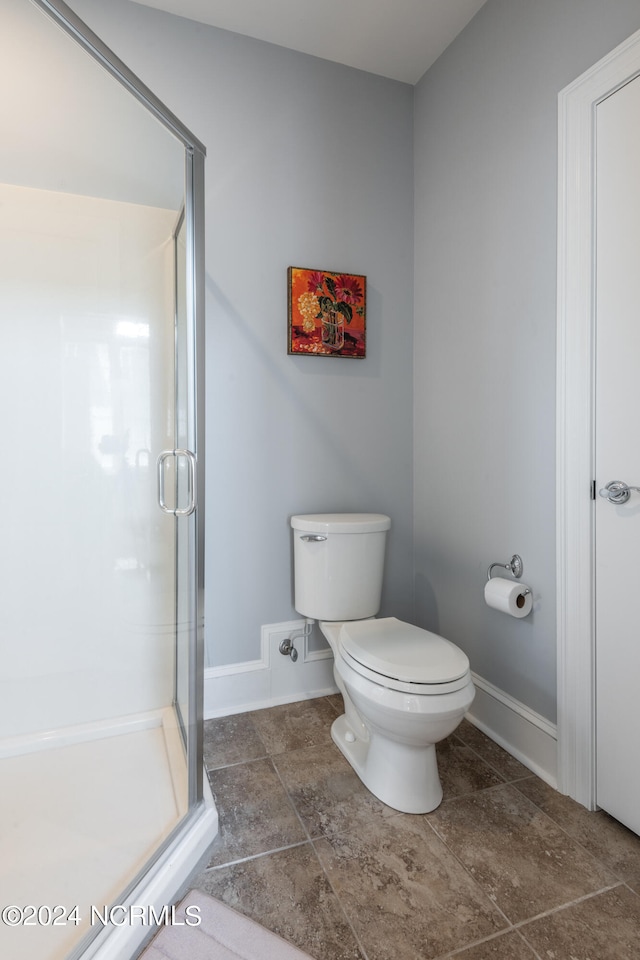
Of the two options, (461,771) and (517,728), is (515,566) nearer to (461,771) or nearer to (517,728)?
(517,728)

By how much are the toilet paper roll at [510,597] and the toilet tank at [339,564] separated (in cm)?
45

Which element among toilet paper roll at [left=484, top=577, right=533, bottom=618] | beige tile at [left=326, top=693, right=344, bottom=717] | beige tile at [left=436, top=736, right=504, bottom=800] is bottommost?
beige tile at [left=436, top=736, right=504, bottom=800]

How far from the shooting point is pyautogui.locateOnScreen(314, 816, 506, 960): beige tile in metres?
1.08

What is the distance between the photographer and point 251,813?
145 centimetres

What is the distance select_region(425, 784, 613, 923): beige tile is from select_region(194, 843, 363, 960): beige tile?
36 cm

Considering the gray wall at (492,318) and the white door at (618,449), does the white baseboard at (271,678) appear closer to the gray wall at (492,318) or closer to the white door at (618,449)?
the gray wall at (492,318)

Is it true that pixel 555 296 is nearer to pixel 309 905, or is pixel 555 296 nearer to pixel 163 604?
pixel 163 604

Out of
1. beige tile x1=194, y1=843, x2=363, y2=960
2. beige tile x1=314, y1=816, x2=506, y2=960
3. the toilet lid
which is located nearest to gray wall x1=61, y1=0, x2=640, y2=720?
the toilet lid

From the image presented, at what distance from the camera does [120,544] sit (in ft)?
→ 5.08

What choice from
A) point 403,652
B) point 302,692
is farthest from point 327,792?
point 302,692

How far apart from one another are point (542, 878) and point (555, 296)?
61.6 inches

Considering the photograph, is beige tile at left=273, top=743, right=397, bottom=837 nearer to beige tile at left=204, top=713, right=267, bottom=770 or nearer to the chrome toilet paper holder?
beige tile at left=204, top=713, right=267, bottom=770

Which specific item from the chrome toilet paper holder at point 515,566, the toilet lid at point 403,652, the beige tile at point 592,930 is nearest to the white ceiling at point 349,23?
the chrome toilet paper holder at point 515,566

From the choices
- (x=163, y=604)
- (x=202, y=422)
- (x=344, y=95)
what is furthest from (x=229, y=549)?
(x=344, y=95)
